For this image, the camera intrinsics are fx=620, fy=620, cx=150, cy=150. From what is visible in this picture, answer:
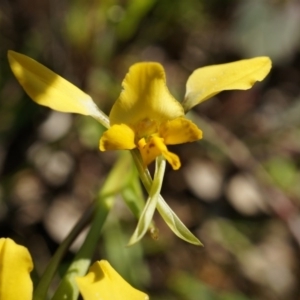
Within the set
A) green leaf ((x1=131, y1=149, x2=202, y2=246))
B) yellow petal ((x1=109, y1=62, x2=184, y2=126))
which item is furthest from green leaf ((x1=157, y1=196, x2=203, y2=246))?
yellow petal ((x1=109, y1=62, x2=184, y2=126))

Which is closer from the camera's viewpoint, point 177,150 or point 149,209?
point 149,209

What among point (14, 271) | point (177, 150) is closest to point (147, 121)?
point (14, 271)

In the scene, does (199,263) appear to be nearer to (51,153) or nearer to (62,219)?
(62,219)

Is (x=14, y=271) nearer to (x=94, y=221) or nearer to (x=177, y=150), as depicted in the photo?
(x=94, y=221)

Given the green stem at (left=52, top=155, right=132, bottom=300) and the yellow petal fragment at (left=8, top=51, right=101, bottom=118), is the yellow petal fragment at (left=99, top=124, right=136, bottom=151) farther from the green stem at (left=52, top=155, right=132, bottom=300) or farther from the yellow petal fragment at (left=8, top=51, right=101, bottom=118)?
the green stem at (left=52, top=155, right=132, bottom=300)

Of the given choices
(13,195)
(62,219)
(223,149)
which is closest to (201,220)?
(223,149)

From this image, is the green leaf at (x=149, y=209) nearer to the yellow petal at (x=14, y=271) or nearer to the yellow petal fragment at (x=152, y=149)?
the yellow petal fragment at (x=152, y=149)

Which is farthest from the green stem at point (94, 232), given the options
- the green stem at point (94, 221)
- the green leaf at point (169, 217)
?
the green leaf at point (169, 217)
